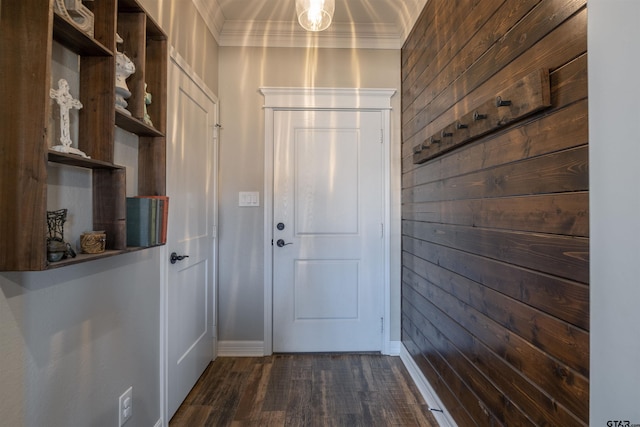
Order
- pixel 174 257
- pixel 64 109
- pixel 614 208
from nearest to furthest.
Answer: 1. pixel 614 208
2. pixel 64 109
3. pixel 174 257

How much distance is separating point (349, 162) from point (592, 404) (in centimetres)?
200

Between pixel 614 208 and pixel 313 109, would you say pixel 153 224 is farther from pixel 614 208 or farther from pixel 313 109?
pixel 313 109

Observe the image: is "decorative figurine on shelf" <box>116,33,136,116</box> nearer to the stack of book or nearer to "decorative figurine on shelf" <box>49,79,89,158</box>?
"decorative figurine on shelf" <box>49,79,89,158</box>

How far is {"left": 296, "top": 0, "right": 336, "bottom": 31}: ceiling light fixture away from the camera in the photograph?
60.1 inches

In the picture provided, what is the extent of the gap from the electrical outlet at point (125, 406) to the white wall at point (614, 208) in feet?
5.21

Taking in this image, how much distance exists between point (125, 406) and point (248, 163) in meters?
1.70

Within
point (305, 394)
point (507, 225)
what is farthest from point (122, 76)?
point (305, 394)

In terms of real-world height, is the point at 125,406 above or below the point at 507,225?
below

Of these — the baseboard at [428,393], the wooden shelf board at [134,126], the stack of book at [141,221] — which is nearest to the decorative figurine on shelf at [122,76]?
the wooden shelf board at [134,126]

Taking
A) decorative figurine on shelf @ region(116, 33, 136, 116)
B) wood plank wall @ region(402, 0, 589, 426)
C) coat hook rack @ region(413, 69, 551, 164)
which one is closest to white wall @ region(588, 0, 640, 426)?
wood plank wall @ region(402, 0, 589, 426)

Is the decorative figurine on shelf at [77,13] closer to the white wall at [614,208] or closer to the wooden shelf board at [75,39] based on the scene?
the wooden shelf board at [75,39]

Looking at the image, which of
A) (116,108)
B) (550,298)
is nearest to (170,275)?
(116,108)

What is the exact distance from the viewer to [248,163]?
2.50 metres

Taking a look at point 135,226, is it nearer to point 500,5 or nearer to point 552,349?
point 552,349
